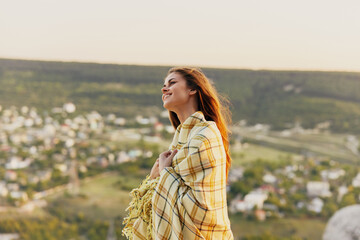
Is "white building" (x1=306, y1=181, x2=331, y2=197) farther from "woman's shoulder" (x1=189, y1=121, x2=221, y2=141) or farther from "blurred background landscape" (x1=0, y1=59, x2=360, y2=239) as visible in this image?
"woman's shoulder" (x1=189, y1=121, x2=221, y2=141)

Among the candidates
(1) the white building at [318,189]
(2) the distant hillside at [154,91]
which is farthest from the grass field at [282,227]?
(2) the distant hillside at [154,91]

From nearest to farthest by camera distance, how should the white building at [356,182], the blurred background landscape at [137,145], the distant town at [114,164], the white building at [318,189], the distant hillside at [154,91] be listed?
1. the blurred background landscape at [137,145]
2. the distant town at [114,164]
3. the white building at [356,182]
4. the white building at [318,189]
5. the distant hillside at [154,91]

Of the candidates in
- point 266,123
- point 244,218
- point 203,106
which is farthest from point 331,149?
point 203,106

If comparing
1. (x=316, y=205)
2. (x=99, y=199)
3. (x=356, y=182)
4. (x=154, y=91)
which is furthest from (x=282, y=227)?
(x=154, y=91)

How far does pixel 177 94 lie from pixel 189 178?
0.27 m

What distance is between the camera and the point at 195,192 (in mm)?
1209

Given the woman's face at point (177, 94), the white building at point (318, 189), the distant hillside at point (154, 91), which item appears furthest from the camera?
the distant hillside at point (154, 91)

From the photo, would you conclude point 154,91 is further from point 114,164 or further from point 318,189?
point 318,189

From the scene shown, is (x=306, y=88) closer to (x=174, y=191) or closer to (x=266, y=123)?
(x=266, y=123)

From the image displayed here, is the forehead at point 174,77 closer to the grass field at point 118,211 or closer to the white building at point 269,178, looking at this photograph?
the grass field at point 118,211

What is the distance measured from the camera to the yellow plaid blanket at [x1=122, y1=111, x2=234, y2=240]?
1215mm

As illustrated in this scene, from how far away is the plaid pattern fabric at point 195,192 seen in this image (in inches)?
47.8

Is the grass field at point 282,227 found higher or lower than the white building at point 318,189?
lower

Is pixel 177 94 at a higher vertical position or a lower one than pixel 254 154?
higher
